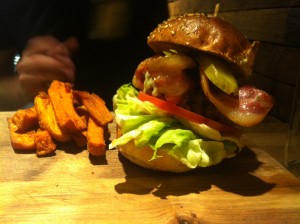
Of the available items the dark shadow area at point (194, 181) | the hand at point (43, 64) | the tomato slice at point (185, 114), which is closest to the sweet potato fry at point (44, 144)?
the dark shadow area at point (194, 181)

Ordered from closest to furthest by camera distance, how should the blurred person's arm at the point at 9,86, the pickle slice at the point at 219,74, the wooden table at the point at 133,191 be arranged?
the wooden table at the point at 133,191
the pickle slice at the point at 219,74
the blurred person's arm at the point at 9,86

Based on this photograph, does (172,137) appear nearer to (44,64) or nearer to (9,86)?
(44,64)

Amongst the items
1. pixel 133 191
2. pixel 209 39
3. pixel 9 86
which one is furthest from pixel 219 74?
pixel 9 86

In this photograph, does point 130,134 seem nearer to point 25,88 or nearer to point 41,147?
point 41,147

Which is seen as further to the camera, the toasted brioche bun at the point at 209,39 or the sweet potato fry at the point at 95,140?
the sweet potato fry at the point at 95,140

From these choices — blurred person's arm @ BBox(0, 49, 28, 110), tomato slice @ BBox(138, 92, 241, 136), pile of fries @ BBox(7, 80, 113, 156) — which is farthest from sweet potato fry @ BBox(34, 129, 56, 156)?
blurred person's arm @ BBox(0, 49, 28, 110)

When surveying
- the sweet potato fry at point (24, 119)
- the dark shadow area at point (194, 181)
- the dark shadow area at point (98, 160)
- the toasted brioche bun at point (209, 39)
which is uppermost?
the toasted brioche bun at point (209, 39)

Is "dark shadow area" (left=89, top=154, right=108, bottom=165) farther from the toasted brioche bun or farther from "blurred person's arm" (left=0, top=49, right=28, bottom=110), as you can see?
"blurred person's arm" (left=0, top=49, right=28, bottom=110)

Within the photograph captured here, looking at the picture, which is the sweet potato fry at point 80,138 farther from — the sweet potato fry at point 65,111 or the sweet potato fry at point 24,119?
the sweet potato fry at point 24,119
